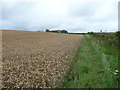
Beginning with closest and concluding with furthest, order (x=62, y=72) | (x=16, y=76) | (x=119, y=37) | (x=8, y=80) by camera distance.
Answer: (x=8, y=80)
(x=16, y=76)
(x=62, y=72)
(x=119, y=37)

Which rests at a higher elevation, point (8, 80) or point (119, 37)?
point (119, 37)

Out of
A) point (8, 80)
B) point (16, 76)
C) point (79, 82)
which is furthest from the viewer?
point (16, 76)

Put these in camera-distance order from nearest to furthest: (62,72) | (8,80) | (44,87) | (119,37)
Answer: (44,87), (8,80), (62,72), (119,37)

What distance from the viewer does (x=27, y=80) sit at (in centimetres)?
347

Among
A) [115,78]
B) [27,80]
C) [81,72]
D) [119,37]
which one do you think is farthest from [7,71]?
[119,37]

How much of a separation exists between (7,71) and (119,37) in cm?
1393

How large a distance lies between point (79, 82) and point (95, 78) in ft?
2.03

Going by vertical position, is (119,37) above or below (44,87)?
above

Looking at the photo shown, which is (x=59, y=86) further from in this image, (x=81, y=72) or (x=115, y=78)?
(x=115, y=78)

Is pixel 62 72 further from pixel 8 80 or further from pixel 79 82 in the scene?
pixel 8 80

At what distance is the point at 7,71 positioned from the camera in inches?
167

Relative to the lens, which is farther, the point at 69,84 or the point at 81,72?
the point at 81,72

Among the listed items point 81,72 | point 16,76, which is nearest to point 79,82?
point 81,72

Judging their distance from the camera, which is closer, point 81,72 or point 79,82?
point 79,82
